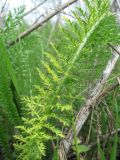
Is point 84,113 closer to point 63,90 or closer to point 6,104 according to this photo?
point 63,90

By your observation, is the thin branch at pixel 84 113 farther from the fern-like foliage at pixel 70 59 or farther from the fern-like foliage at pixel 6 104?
the fern-like foliage at pixel 6 104

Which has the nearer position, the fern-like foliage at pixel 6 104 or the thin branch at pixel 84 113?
the thin branch at pixel 84 113

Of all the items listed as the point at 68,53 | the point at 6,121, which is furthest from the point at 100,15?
the point at 6,121

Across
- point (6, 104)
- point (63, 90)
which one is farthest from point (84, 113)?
point (6, 104)

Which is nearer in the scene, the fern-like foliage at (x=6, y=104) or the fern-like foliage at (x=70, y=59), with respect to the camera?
the fern-like foliage at (x=70, y=59)

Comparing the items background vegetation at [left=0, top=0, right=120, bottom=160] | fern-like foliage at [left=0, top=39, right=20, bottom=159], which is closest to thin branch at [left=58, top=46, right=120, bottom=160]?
background vegetation at [left=0, top=0, right=120, bottom=160]

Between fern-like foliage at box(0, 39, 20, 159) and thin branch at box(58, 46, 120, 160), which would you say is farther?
fern-like foliage at box(0, 39, 20, 159)

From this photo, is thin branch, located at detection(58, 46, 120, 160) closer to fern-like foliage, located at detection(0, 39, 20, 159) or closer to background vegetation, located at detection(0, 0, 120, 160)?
background vegetation, located at detection(0, 0, 120, 160)

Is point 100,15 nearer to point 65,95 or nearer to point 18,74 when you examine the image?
point 65,95

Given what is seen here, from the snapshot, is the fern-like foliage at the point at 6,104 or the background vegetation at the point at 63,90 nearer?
the background vegetation at the point at 63,90

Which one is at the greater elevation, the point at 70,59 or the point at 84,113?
the point at 70,59

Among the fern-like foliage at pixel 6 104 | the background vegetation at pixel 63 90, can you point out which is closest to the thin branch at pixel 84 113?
the background vegetation at pixel 63 90
